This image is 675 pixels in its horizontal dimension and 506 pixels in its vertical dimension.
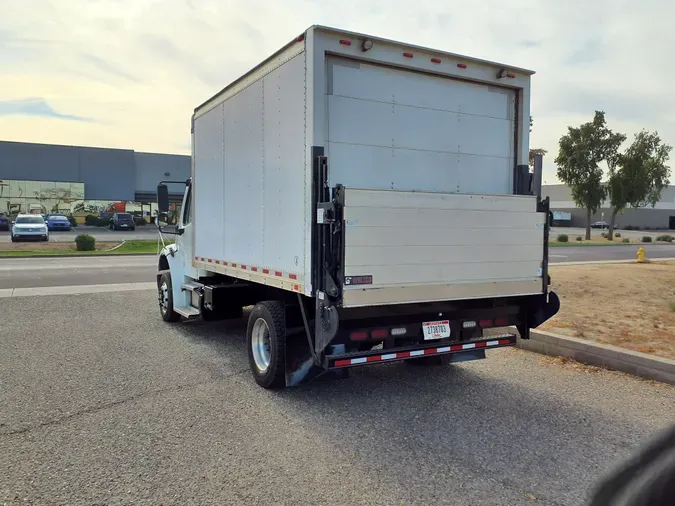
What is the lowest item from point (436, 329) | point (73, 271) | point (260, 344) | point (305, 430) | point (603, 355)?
point (73, 271)

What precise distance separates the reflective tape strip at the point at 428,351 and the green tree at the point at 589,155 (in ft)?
138

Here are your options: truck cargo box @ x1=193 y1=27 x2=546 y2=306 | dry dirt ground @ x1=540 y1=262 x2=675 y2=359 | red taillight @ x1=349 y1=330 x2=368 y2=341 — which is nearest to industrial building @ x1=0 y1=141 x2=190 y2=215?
dry dirt ground @ x1=540 y1=262 x2=675 y2=359

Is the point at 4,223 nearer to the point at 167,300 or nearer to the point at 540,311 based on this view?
the point at 167,300

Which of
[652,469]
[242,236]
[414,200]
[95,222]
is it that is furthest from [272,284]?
[95,222]

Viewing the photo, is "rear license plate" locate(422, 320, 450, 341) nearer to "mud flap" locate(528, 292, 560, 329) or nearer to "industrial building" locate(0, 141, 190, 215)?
"mud flap" locate(528, 292, 560, 329)

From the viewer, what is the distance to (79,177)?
Result: 55.2 meters

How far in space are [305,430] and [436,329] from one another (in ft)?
5.45

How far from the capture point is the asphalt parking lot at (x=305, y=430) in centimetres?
359

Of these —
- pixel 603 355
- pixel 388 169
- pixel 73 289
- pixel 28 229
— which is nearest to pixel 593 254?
pixel 603 355

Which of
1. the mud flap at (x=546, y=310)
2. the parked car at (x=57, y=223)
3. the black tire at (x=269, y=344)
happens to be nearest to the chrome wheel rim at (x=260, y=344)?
the black tire at (x=269, y=344)

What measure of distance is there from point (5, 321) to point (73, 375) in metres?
3.99

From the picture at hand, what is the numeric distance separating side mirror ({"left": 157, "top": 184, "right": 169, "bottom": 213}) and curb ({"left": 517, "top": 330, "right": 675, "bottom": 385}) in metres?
5.59

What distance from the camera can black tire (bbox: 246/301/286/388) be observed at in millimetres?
5453

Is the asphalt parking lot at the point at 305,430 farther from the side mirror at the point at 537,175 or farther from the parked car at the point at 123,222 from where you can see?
the parked car at the point at 123,222
